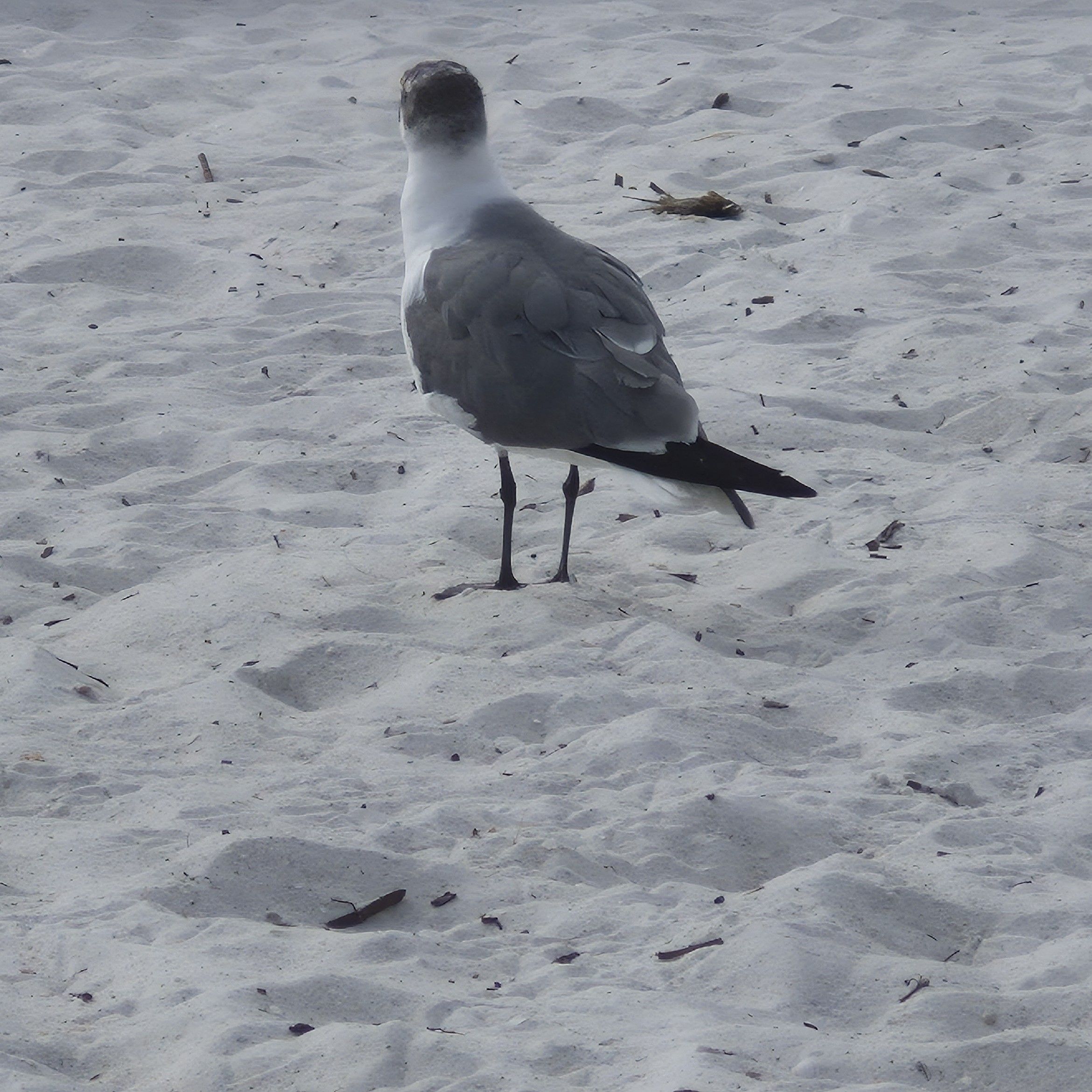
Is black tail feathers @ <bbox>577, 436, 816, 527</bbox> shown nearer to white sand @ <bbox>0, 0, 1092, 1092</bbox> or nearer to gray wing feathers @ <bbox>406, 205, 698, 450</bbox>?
gray wing feathers @ <bbox>406, 205, 698, 450</bbox>

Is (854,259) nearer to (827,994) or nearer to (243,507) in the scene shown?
(243,507)

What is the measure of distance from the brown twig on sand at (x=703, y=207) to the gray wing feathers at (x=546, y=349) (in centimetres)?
223

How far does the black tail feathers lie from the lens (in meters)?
3.48

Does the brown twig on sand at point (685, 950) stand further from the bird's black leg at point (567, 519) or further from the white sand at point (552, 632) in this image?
the bird's black leg at point (567, 519)

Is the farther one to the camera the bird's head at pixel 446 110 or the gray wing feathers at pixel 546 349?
the bird's head at pixel 446 110

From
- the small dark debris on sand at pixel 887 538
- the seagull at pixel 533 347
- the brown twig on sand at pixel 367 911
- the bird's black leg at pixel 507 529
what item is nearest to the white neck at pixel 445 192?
the seagull at pixel 533 347

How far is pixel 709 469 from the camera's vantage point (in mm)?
3523

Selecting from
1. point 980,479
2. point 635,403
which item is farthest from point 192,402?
point 980,479

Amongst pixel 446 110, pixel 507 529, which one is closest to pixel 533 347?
pixel 507 529

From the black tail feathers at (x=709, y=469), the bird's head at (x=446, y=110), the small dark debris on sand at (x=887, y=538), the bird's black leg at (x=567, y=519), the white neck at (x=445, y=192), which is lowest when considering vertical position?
the small dark debris on sand at (x=887, y=538)

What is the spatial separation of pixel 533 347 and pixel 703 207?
8.44 feet

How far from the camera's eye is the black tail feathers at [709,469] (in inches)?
137

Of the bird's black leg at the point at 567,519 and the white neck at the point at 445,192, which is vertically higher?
the white neck at the point at 445,192

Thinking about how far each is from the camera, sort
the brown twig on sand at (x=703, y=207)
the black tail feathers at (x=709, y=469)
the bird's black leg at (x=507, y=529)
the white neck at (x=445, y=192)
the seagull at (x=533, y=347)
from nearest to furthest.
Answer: the black tail feathers at (x=709, y=469) → the seagull at (x=533, y=347) → the bird's black leg at (x=507, y=529) → the white neck at (x=445, y=192) → the brown twig on sand at (x=703, y=207)
